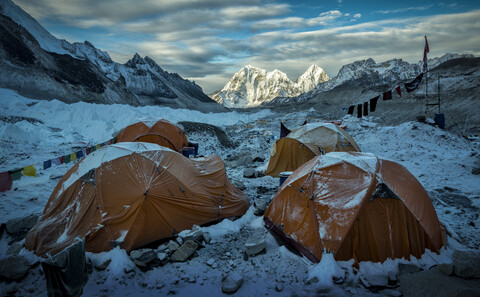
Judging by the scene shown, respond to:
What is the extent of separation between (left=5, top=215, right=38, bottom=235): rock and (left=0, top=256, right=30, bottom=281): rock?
160 centimetres

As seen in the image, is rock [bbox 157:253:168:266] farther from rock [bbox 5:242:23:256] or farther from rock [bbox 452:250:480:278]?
rock [bbox 452:250:480:278]

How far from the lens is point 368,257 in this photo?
454cm

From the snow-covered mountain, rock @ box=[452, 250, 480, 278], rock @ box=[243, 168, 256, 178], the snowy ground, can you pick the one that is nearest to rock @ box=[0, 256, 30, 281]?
the snowy ground

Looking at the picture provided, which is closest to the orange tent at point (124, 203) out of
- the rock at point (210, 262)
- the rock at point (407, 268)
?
the rock at point (210, 262)

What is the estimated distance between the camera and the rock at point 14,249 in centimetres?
491

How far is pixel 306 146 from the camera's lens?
10133 mm

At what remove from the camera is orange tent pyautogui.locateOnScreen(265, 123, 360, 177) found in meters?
10.1

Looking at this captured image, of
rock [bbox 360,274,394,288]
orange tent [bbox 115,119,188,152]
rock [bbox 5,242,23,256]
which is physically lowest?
rock [bbox 360,274,394,288]

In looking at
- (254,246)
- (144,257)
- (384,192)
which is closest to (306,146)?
(384,192)

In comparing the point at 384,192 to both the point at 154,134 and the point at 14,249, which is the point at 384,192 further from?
the point at 154,134

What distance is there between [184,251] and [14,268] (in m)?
2.81

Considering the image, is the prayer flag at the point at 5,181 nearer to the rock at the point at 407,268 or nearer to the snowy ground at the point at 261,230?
the snowy ground at the point at 261,230

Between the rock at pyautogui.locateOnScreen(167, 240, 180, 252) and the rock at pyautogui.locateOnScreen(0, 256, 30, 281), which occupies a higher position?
the rock at pyautogui.locateOnScreen(0, 256, 30, 281)

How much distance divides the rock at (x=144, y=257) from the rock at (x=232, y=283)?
58.4 inches
